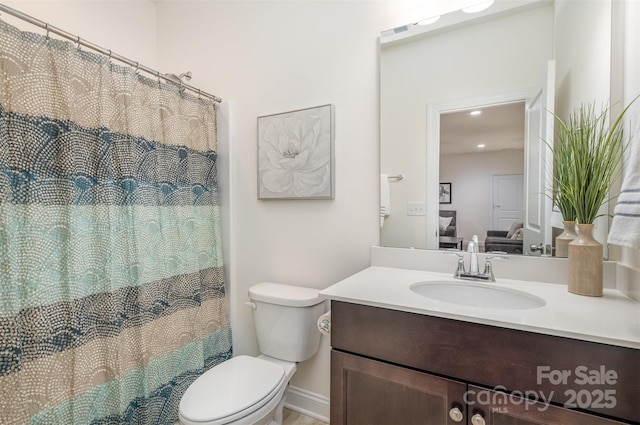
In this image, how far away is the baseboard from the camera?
1.66 metres

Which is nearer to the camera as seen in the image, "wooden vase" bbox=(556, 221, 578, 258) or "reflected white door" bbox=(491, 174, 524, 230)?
"wooden vase" bbox=(556, 221, 578, 258)

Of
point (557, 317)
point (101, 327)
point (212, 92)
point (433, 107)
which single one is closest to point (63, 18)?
point (212, 92)

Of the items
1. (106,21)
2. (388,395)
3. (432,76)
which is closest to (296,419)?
(388,395)

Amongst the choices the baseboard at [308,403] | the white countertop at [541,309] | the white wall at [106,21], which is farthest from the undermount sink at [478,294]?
the white wall at [106,21]

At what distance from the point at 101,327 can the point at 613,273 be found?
204cm

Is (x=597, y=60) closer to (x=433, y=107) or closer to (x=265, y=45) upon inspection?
(x=433, y=107)

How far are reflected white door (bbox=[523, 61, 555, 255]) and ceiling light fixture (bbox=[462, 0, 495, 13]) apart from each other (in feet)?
1.21

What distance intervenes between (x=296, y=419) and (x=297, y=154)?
4.92 feet

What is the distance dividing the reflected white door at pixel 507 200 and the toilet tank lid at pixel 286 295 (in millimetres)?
919

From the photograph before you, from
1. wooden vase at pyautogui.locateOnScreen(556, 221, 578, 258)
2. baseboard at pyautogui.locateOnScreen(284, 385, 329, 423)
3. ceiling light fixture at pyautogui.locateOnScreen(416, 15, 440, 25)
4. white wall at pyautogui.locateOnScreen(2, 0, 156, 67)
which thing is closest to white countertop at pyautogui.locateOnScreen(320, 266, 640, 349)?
wooden vase at pyautogui.locateOnScreen(556, 221, 578, 258)

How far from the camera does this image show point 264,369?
1.39 m

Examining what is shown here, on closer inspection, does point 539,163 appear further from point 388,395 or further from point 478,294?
point 388,395

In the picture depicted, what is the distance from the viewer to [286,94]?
5.78 feet

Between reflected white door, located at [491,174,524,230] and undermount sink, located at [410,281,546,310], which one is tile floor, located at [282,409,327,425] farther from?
reflected white door, located at [491,174,524,230]
